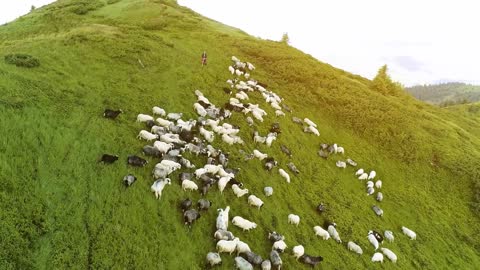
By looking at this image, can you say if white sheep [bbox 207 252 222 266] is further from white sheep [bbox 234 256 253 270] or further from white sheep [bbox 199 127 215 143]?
white sheep [bbox 199 127 215 143]

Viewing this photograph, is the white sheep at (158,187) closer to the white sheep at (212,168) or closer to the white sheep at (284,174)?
the white sheep at (212,168)

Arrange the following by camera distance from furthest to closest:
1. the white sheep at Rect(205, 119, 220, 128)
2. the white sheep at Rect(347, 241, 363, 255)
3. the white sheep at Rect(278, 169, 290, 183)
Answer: the white sheep at Rect(205, 119, 220, 128), the white sheep at Rect(278, 169, 290, 183), the white sheep at Rect(347, 241, 363, 255)

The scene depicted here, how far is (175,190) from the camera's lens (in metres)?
18.3

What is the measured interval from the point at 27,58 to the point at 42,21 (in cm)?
3260

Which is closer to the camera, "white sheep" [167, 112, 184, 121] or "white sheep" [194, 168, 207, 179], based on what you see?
"white sheep" [194, 168, 207, 179]

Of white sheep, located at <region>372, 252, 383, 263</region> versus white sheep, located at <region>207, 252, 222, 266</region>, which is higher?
white sheep, located at <region>207, 252, 222, 266</region>

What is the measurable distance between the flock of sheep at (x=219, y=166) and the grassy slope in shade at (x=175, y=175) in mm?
489

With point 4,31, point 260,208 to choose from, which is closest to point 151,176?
point 260,208

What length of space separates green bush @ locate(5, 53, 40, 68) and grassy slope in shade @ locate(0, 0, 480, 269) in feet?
1.91

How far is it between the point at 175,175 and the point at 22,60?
1434 cm

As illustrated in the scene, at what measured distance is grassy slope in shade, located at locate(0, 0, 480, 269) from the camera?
1476 cm

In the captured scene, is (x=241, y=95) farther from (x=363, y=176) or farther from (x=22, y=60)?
(x=22, y=60)

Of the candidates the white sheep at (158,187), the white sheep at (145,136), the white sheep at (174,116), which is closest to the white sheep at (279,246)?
the white sheep at (158,187)

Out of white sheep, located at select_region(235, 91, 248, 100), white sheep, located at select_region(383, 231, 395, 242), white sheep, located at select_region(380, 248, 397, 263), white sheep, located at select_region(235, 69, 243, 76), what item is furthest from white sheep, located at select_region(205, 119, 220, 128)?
white sheep, located at select_region(235, 69, 243, 76)
